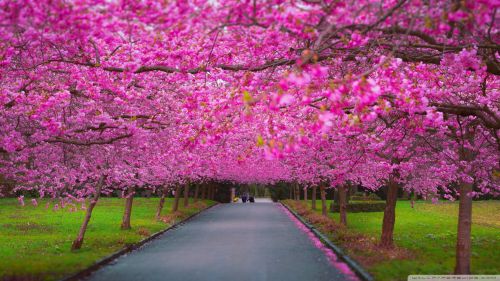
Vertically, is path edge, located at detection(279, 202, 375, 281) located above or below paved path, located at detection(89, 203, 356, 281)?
above

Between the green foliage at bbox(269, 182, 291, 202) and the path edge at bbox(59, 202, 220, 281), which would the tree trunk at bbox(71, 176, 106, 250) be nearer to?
the path edge at bbox(59, 202, 220, 281)

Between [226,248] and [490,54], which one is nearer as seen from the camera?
[490,54]

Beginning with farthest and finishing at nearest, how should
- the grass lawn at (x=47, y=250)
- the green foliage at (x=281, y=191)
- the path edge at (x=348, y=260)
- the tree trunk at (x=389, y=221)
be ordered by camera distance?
the green foliage at (x=281, y=191)
the tree trunk at (x=389, y=221)
the grass lawn at (x=47, y=250)
the path edge at (x=348, y=260)

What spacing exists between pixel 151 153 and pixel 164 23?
12968mm

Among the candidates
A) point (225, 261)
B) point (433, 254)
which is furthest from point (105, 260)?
point (433, 254)

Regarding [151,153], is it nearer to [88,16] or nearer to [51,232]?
[51,232]

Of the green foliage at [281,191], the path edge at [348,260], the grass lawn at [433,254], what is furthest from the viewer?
the green foliage at [281,191]

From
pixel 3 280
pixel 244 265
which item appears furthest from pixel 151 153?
pixel 3 280

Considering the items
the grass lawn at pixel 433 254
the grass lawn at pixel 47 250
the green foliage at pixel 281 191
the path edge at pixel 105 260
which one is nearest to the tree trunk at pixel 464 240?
the grass lawn at pixel 433 254

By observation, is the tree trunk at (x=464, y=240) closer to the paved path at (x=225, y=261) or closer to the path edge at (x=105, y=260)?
the paved path at (x=225, y=261)

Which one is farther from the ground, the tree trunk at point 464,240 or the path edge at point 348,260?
the tree trunk at point 464,240

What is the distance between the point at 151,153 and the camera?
19.8 meters

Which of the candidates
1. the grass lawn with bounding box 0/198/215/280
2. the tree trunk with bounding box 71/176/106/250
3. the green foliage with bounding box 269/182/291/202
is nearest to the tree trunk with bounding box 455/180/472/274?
the grass lawn with bounding box 0/198/215/280

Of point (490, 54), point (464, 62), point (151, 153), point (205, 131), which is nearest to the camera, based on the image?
point (464, 62)
